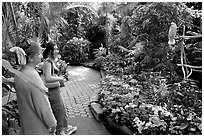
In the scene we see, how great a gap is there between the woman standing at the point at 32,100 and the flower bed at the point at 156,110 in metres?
1.26

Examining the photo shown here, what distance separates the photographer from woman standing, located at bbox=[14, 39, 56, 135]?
4.41 ft

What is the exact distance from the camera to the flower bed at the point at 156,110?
238 cm

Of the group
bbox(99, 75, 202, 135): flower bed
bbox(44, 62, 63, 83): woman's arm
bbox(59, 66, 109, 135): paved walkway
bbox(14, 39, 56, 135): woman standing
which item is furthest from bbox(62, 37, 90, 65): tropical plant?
bbox(14, 39, 56, 135): woman standing

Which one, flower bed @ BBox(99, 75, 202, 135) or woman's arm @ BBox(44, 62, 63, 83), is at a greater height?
woman's arm @ BBox(44, 62, 63, 83)

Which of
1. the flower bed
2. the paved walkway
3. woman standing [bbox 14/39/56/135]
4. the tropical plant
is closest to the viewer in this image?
woman standing [bbox 14/39/56/135]

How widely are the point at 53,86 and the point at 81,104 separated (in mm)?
1872

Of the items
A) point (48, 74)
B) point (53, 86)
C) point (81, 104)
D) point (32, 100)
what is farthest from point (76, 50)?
point (32, 100)

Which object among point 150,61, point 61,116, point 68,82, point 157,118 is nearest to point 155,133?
point 157,118

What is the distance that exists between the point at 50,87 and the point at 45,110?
3.79ft

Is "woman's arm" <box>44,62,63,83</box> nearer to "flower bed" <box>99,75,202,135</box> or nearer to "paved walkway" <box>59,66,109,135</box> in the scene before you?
"flower bed" <box>99,75,202,135</box>

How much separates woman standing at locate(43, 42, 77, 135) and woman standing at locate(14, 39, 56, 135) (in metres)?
0.98

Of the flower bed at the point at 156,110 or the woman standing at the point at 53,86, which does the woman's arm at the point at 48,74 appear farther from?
the flower bed at the point at 156,110

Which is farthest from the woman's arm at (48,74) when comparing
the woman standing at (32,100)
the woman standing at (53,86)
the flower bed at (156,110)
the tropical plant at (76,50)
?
the tropical plant at (76,50)

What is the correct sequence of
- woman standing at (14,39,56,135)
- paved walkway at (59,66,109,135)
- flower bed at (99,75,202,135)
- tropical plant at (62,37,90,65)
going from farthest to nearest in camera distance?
tropical plant at (62,37,90,65) → paved walkway at (59,66,109,135) → flower bed at (99,75,202,135) → woman standing at (14,39,56,135)
